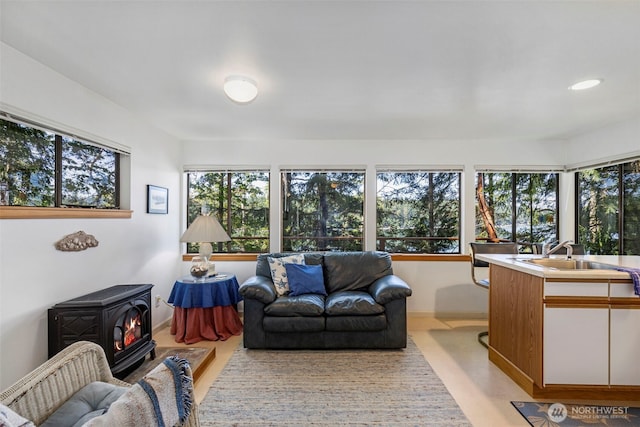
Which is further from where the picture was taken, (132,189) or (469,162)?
(469,162)

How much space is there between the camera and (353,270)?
3490mm

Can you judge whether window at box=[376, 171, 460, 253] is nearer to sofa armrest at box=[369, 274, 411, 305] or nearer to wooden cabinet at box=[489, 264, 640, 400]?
sofa armrest at box=[369, 274, 411, 305]

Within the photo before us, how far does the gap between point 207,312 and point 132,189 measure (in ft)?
5.03

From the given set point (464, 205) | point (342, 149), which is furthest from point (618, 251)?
point (342, 149)

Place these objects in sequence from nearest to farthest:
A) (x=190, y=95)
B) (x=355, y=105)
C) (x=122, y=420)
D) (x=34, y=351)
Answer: (x=122, y=420)
(x=34, y=351)
(x=190, y=95)
(x=355, y=105)

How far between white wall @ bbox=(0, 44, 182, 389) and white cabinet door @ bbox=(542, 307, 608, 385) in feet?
11.7

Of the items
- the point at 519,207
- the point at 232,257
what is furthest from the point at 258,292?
the point at 519,207

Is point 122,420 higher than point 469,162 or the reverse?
the reverse

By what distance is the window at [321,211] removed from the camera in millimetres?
4086

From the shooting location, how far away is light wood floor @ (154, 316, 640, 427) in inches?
79.2

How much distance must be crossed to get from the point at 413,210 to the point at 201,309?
9.81 feet

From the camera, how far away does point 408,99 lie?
2.59 meters

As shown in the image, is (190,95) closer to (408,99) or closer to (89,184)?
(89,184)

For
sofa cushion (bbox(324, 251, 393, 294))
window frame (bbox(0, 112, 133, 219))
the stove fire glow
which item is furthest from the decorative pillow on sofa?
window frame (bbox(0, 112, 133, 219))
